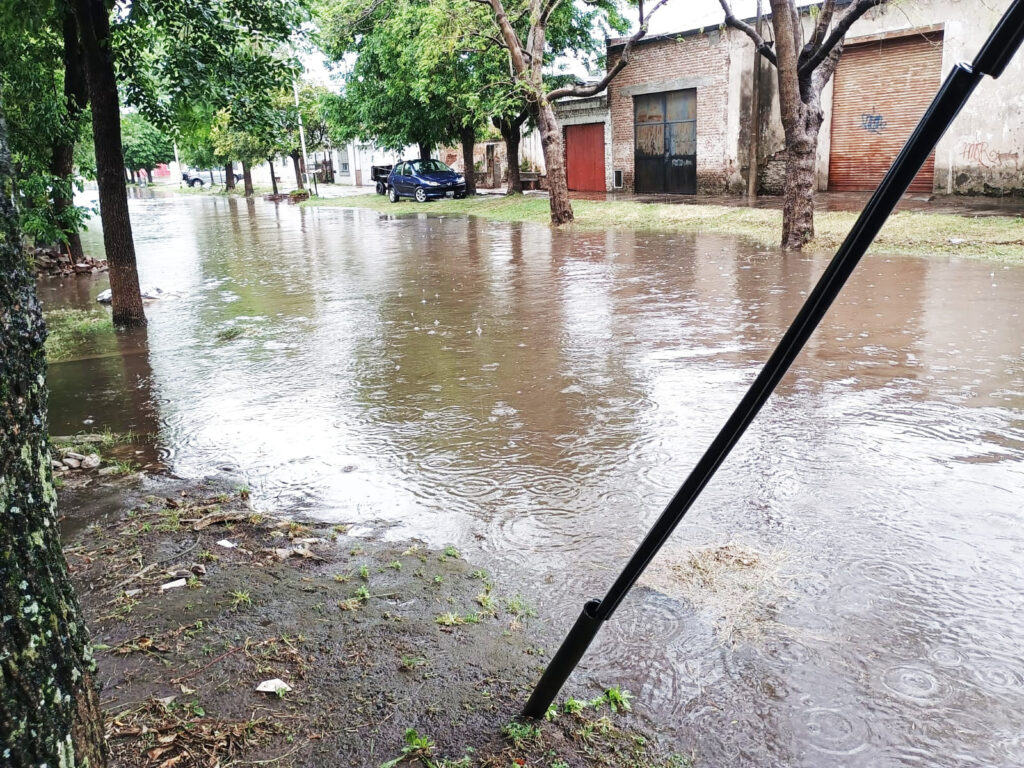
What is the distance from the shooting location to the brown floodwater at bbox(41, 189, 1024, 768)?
304 centimetres

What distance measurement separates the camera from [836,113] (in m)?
20.4

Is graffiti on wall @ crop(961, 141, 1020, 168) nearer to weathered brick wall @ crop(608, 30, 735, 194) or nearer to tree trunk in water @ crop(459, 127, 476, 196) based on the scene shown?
weathered brick wall @ crop(608, 30, 735, 194)

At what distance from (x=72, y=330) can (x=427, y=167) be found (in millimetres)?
22208

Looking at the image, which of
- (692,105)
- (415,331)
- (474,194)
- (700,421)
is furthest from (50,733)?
(474,194)

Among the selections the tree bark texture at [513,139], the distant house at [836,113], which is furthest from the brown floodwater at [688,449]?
the tree bark texture at [513,139]

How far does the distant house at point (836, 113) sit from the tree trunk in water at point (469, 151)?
3682 mm

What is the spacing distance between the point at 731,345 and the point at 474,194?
78.2 ft

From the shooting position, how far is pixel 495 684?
9.50 feet

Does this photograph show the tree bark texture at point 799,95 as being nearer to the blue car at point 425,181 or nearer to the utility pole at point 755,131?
the utility pole at point 755,131

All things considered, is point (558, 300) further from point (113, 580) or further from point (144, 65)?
point (113, 580)

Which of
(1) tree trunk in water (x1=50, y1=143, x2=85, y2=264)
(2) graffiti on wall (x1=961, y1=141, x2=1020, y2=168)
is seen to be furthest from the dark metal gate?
(1) tree trunk in water (x1=50, y1=143, x2=85, y2=264)

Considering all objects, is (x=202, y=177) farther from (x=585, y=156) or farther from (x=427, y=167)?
(x=585, y=156)

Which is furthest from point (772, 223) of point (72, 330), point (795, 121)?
point (72, 330)

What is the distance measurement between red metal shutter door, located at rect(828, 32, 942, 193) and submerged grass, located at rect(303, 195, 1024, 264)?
3.39m
